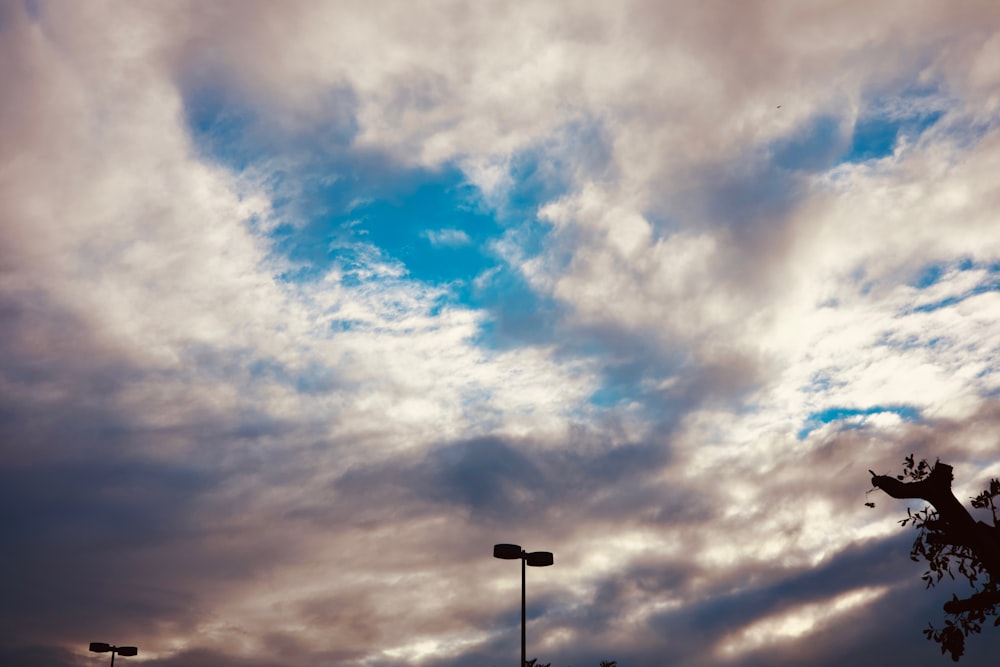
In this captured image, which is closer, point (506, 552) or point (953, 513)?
point (953, 513)

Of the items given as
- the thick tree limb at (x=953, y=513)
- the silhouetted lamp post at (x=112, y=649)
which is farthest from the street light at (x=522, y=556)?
the silhouetted lamp post at (x=112, y=649)

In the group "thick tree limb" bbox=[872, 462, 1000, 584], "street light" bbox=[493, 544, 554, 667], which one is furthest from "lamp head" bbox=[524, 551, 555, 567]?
"thick tree limb" bbox=[872, 462, 1000, 584]

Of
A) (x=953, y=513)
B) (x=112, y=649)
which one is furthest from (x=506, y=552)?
(x=112, y=649)

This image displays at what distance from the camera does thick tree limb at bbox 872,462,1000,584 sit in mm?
12281

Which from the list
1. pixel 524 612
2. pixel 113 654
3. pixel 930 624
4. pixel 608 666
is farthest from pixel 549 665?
pixel 930 624

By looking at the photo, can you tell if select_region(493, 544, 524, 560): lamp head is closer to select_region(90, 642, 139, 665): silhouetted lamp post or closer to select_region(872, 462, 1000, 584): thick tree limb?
select_region(872, 462, 1000, 584): thick tree limb

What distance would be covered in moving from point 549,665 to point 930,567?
39230 mm

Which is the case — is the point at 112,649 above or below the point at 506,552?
below

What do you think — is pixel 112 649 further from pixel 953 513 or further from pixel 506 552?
pixel 953 513

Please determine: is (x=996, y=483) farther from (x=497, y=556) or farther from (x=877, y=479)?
(x=497, y=556)

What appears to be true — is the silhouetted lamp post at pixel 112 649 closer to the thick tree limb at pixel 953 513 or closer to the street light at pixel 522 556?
the street light at pixel 522 556

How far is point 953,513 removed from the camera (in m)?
12.4

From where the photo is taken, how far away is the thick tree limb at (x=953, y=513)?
12.3 metres

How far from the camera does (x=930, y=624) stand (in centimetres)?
1409
